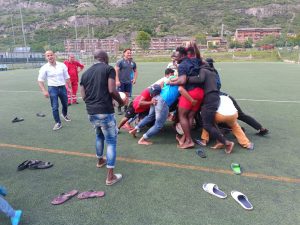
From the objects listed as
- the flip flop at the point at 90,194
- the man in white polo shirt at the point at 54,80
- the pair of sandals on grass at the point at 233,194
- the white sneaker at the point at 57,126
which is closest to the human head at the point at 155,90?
the pair of sandals on grass at the point at 233,194

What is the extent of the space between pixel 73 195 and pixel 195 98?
8.73 feet

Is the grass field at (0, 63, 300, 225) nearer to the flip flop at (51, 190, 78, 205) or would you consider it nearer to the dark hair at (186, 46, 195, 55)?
the flip flop at (51, 190, 78, 205)

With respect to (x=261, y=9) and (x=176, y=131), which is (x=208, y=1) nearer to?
(x=261, y=9)

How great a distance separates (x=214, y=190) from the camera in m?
3.64

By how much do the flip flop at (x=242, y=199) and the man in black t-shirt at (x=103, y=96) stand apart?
165 centimetres

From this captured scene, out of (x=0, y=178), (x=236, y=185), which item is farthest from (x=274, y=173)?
(x=0, y=178)

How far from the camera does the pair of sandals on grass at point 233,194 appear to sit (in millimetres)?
3315

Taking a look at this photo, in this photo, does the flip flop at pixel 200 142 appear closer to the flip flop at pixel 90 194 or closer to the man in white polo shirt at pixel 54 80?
the flip flop at pixel 90 194

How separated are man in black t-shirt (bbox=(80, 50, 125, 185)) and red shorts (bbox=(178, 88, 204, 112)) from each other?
151 centimetres

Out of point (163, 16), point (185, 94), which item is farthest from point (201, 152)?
point (163, 16)

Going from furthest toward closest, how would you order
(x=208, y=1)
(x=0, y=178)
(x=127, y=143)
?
(x=208, y=1), (x=127, y=143), (x=0, y=178)

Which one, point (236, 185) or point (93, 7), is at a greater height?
point (93, 7)

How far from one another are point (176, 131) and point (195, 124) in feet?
1.54

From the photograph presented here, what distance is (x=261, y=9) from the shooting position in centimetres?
12512
